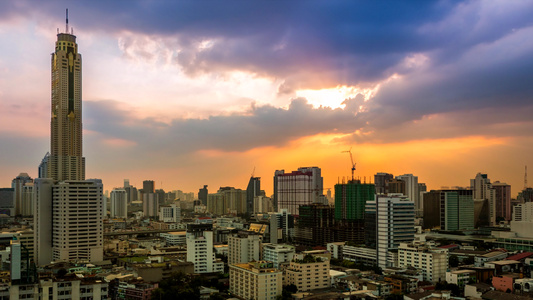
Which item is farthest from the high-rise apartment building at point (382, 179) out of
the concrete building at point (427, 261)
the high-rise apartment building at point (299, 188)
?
the concrete building at point (427, 261)

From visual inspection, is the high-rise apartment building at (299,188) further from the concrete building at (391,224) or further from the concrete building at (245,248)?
the concrete building at (391,224)

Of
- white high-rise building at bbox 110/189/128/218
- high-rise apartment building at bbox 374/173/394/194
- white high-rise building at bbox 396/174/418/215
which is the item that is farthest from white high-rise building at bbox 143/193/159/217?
white high-rise building at bbox 396/174/418/215

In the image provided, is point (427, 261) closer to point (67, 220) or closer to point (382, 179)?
point (67, 220)

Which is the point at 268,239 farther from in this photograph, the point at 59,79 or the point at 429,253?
the point at 59,79

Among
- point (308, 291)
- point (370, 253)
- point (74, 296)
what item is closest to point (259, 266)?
point (308, 291)

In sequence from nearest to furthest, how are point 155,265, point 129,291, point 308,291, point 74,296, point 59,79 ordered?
1. point 74,296
2. point 129,291
3. point 308,291
4. point 155,265
5. point 59,79

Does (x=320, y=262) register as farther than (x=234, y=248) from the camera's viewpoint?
No

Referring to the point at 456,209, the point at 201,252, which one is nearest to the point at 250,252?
the point at 201,252
